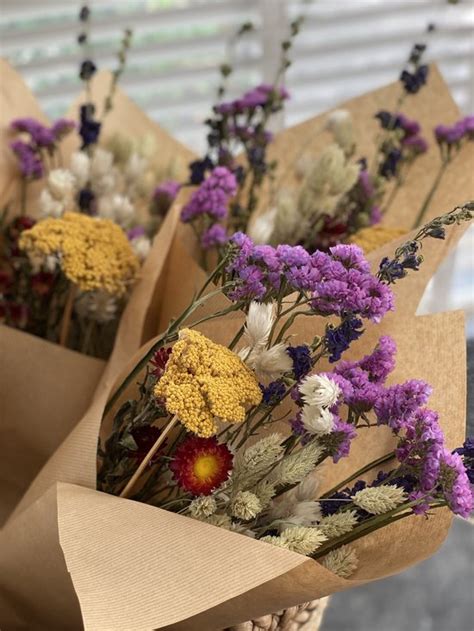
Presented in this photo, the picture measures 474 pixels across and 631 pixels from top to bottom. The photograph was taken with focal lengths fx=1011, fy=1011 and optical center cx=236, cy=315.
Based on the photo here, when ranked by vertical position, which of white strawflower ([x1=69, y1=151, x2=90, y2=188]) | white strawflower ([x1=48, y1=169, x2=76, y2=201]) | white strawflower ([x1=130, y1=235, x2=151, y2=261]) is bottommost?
white strawflower ([x1=130, y1=235, x2=151, y2=261])

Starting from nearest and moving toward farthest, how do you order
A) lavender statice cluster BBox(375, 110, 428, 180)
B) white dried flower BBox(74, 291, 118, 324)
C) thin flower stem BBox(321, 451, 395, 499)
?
1. thin flower stem BBox(321, 451, 395, 499)
2. white dried flower BBox(74, 291, 118, 324)
3. lavender statice cluster BBox(375, 110, 428, 180)

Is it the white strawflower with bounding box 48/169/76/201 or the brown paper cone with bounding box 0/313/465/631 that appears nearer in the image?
the brown paper cone with bounding box 0/313/465/631

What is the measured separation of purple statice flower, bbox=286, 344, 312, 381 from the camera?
622mm

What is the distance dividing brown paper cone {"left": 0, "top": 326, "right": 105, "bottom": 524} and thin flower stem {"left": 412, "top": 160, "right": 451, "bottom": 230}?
1.23 ft

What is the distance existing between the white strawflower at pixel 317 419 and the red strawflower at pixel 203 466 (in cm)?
6

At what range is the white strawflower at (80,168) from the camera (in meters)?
1.02

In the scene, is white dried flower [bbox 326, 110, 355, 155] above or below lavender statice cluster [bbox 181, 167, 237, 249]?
above

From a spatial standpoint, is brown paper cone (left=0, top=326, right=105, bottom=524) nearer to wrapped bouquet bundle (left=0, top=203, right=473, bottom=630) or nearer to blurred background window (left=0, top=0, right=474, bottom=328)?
wrapped bouquet bundle (left=0, top=203, right=473, bottom=630)

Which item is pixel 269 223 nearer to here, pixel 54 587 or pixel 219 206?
pixel 219 206

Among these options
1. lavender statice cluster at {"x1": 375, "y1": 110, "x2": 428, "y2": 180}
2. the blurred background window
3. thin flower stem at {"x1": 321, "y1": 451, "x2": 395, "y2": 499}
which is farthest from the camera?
the blurred background window

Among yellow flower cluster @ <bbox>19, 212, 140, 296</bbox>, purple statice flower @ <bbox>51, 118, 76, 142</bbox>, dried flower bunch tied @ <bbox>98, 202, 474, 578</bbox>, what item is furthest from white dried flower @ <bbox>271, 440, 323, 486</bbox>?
purple statice flower @ <bbox>51, 118, 76, 142</bbox>

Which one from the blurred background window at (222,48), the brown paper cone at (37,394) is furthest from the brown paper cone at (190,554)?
the blurred background window at (222,48)

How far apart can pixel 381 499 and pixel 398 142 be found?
1.79ft

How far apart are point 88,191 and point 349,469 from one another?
17.0 inches
